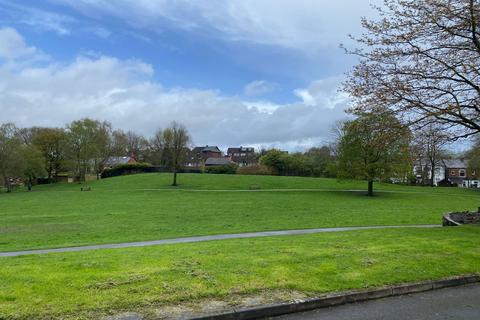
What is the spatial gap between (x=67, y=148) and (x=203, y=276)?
3091 inches

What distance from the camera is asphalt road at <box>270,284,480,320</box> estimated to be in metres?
5.64

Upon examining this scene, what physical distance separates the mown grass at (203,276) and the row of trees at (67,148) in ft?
183

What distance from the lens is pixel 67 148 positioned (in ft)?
257

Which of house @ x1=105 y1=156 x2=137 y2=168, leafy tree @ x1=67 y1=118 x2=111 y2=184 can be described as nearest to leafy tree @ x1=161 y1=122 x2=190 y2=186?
leafy tree @ x1=67 y1=118 x2=111 y2=184

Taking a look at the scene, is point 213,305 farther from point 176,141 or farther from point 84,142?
point 84,142

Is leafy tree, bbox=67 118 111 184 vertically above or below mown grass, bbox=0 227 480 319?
above

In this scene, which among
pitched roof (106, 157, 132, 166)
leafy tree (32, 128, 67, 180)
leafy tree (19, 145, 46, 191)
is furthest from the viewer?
pitched roof (106, 157, 132, 166)

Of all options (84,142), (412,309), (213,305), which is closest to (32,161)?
(84,142)

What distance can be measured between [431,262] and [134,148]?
117002 millimetres

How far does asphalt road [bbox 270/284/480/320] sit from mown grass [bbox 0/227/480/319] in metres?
0.45

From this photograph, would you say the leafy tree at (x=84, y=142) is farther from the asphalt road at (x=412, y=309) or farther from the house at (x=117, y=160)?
the asphalt road at (x=412, y=309)

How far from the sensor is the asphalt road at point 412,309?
5645mm

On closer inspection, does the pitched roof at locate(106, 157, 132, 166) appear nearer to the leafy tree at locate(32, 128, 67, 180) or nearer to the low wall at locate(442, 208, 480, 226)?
the leafy tree at locate(32, 128, 67, 180)

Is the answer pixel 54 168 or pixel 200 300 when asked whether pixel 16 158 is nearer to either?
pixel 54 168
